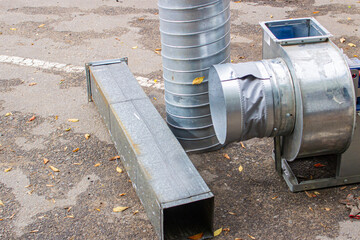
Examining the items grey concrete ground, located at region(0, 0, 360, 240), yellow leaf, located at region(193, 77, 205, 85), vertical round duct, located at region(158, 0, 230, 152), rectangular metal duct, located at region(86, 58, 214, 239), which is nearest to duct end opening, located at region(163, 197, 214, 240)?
rectangular metal duct, located at region(86, 58, 214, 239)

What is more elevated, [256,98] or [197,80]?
[256,98]

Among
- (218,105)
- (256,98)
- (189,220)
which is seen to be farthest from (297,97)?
(189,220)

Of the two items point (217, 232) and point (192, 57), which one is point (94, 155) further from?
point (217, 232)

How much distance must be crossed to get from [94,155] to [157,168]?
1396mm

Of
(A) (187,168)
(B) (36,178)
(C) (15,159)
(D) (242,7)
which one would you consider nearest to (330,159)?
(A) (187,168)

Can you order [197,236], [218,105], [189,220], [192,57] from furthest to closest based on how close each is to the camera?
1. [192,57]
2. [218,105]
3. [189,220]
4. [197,236]

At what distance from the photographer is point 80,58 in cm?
807

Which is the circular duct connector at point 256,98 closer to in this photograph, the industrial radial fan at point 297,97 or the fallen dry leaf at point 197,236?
the industrial radial fan at point 297,97

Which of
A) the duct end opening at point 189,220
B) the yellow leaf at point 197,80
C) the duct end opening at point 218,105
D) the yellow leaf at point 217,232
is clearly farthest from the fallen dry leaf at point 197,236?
the yellow leaf at point 197,80

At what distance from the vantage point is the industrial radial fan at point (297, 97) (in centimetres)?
409

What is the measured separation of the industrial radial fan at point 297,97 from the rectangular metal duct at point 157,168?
1.71 ft

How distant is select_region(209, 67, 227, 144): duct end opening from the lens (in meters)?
4.55

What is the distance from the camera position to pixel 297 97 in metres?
4.18

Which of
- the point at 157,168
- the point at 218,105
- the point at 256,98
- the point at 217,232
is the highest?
the point at 256,98
